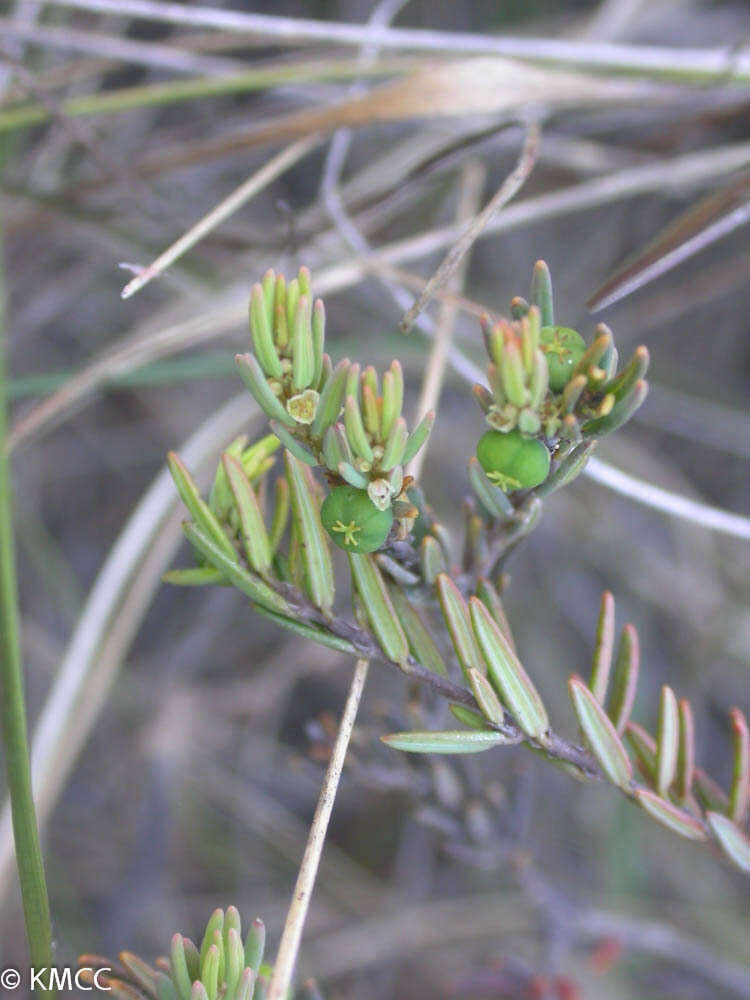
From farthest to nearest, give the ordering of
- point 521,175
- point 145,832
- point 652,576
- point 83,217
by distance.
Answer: point 652,576, point 145,832, point 83,217, point 521,175

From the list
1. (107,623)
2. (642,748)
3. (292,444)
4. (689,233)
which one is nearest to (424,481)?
(107,623)

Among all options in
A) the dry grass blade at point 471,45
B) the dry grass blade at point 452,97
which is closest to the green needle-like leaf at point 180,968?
the dry grass blade at point 452,97

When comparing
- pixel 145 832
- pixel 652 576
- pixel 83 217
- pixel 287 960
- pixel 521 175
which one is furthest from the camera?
pixel 652 576

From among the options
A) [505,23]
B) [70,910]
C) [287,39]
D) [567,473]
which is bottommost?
[70,910]

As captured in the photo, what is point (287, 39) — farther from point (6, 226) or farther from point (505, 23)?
point (505, 23)

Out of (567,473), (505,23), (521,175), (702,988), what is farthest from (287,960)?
(505,23)

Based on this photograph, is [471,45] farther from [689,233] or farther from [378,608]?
[378,608]

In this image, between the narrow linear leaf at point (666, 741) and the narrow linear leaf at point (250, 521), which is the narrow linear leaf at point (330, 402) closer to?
the narrow linear leaf at point (250, 521)
